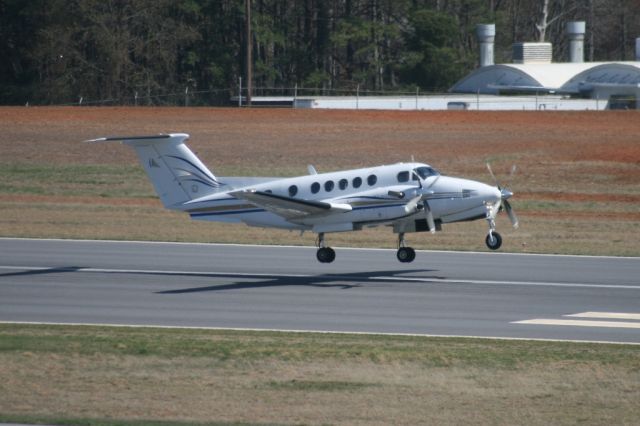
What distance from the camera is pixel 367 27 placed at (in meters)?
85.6

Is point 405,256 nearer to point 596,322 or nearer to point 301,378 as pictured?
point 596,322

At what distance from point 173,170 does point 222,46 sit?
2305 inches

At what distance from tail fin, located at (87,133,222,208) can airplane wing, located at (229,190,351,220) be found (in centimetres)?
174

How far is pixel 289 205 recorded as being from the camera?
27828 mm

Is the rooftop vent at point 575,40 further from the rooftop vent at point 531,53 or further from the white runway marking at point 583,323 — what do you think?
the white runway marking at point 583,323

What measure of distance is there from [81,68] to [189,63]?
935cm

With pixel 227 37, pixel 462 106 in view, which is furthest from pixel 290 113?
pixel 227 37

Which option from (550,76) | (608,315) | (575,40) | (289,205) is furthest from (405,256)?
(575,40)

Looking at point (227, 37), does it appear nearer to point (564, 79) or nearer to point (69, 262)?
point (564, 79)

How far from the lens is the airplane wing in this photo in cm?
2742

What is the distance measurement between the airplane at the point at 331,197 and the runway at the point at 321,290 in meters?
1.34

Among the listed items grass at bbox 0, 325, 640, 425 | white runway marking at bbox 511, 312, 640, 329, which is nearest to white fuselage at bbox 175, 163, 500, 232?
white runway marking at bbox 511, 312, 640, 329

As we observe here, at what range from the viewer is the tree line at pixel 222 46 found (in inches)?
3105

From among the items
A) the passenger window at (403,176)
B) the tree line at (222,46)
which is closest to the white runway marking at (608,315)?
the passenger window at (403,176)
